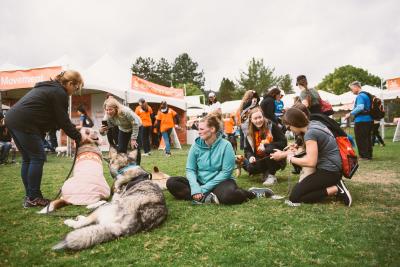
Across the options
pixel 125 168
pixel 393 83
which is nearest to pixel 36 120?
pixel 125 168

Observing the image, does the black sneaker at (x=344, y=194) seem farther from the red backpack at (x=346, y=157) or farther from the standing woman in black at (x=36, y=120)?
the standing woman in black at (x=36, y=120)

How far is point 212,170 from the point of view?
166 inches

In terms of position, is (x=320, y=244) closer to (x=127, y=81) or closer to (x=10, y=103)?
(x=127, y=81)

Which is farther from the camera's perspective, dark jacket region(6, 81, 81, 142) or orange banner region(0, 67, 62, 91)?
orange banner region(0, 67, 62, 91)

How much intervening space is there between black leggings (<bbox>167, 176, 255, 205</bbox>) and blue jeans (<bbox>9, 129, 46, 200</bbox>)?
179cm

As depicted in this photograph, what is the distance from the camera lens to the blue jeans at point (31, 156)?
406cm

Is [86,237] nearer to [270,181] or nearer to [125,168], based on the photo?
[125,168]

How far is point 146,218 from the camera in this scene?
294cm

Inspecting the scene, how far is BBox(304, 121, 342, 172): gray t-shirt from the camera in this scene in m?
3.78

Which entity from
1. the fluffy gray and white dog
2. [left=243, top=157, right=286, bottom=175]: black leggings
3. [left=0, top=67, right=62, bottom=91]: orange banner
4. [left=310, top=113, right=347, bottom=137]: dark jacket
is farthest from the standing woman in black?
[left=0, top=67, right=62, bottom=91]: orange banner

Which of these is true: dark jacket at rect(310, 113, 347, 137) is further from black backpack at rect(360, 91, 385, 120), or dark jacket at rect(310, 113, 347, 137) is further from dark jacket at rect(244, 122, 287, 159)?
black backpack at rect(360, 91, 385, 120)

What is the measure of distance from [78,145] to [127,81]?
10830mm

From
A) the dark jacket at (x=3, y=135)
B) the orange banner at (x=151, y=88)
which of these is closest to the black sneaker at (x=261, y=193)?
the dark jacket at (x=3, y=135)

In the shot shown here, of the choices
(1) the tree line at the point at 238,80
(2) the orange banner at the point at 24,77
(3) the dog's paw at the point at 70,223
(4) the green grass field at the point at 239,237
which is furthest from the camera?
(1) the tree line at the point at 238,80
